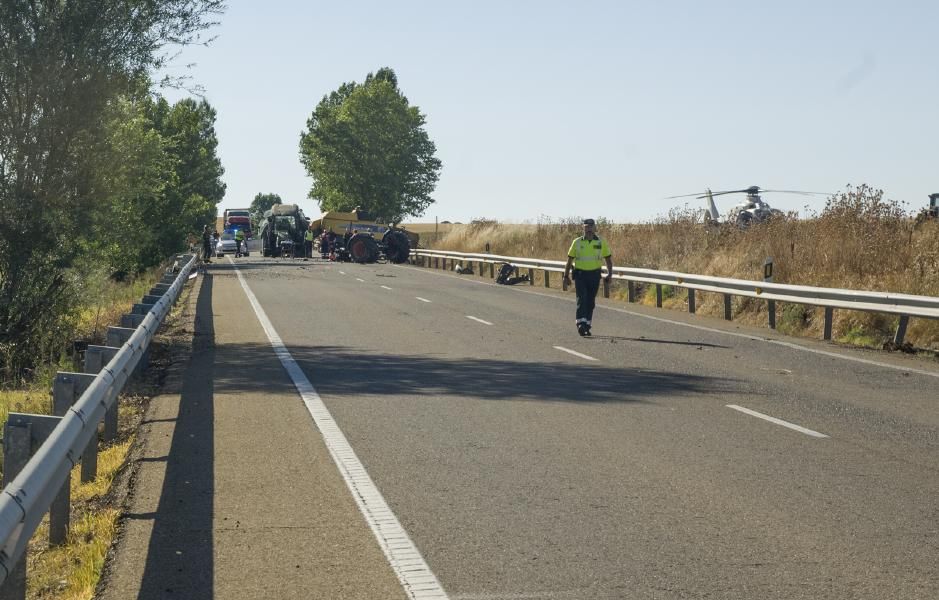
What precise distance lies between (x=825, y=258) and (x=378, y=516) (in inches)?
744

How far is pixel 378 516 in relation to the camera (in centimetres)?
707

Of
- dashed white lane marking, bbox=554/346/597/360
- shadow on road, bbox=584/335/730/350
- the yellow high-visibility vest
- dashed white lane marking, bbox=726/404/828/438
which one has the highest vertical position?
the yellow high-visibility vest

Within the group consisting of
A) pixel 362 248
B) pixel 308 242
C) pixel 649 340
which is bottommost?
pixel 308 242

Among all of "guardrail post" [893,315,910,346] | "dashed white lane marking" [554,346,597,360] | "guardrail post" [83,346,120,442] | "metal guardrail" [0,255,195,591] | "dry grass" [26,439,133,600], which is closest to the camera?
"metal guardrail" [0,255,195,591]

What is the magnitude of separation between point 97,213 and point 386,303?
9756 mm

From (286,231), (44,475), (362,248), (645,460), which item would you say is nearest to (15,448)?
(44,475)

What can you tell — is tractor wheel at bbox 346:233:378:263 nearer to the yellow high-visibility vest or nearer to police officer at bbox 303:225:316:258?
police officer at bbox 303:225:316:258

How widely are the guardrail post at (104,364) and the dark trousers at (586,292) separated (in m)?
10.6

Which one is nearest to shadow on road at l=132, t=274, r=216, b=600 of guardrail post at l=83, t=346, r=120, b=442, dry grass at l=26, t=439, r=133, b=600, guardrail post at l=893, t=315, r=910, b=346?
dry grass at l=26, t=439, r=133, b=600

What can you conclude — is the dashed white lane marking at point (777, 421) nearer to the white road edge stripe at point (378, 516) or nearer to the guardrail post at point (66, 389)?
the white road edge stripe at point (378, 516)

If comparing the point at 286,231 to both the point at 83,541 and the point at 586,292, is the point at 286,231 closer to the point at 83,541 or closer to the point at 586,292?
the point at 586,292

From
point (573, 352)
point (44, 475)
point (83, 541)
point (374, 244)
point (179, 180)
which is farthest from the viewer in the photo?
point (374, 244)

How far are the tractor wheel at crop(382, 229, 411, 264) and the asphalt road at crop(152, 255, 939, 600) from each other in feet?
120

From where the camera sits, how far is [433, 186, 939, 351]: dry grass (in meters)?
20.8
